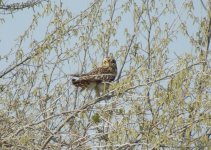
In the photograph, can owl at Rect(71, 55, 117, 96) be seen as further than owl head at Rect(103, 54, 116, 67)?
No

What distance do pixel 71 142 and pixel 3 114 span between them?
0.90 m

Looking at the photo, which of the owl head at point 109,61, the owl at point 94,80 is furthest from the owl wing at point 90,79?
the owl head at point 109,61

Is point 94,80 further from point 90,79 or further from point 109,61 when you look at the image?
point 109,61

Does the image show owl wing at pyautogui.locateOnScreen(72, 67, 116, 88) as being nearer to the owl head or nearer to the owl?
the owl

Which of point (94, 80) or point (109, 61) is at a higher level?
point (109, 61)

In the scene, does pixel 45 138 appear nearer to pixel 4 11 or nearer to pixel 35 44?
pixel 35 44

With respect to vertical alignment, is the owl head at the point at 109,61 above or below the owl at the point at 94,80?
above

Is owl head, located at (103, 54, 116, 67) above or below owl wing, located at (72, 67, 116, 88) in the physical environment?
above

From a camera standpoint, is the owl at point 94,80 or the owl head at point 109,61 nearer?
the owl at point 94,80

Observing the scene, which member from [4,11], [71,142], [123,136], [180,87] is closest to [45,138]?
[71,142]

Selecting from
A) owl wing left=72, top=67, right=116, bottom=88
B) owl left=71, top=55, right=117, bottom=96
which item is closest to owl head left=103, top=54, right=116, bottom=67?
owl left=71, top=55, right=117, bottom=96

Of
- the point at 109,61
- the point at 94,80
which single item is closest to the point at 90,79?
the point at 94,80

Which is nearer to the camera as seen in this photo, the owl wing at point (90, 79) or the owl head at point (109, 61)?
the owl wing at point (90, 79)

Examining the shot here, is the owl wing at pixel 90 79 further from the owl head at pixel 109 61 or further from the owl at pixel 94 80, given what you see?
the owl head at pixel 109 61
